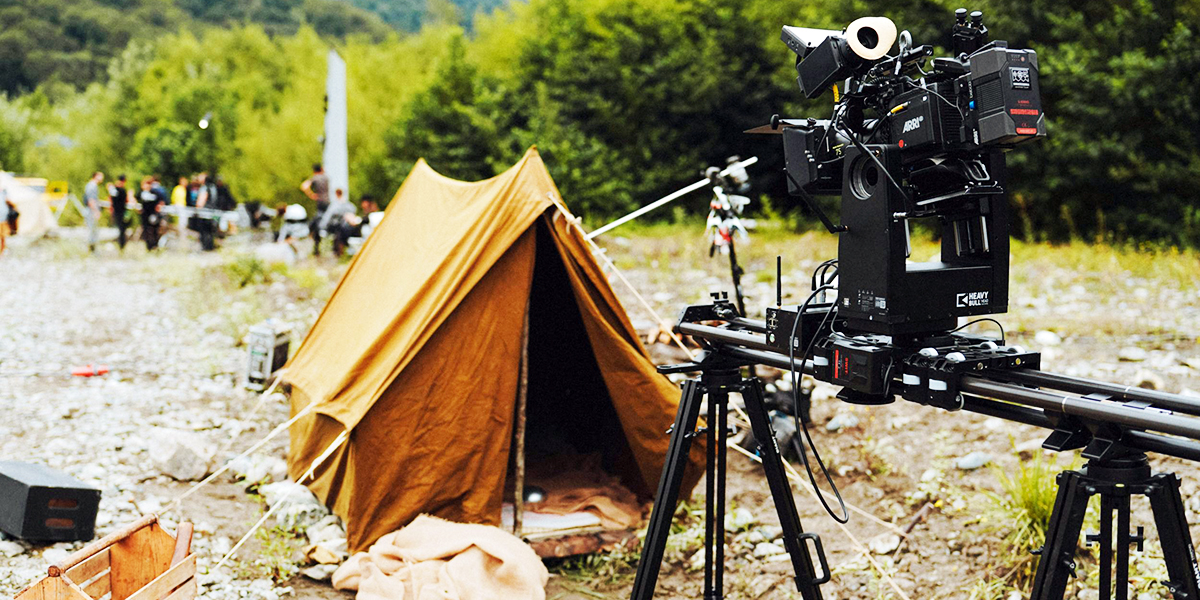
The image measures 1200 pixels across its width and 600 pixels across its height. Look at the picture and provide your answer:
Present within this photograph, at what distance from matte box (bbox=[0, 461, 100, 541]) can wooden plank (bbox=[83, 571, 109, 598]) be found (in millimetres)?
955

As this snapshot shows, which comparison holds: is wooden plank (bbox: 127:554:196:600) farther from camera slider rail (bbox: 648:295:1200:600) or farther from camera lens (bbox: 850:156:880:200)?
camera lens (bbox: 850:156:880:200)

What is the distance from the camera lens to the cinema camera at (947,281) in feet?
6.43

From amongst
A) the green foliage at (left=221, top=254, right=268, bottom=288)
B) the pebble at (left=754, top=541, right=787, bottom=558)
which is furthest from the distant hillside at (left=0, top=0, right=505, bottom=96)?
the pebble at (left=754, top=541, right=787, bottom=558)

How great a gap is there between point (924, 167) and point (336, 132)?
17886 millimetres

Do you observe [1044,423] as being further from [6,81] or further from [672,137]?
[6,81]

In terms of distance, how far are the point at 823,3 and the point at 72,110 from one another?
3825cm

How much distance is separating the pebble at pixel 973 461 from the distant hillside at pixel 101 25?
186 feet

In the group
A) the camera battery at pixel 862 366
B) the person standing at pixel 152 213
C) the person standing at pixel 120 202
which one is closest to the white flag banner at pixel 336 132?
the person standing at pixel 152 213

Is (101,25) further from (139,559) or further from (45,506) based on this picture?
(139,559)

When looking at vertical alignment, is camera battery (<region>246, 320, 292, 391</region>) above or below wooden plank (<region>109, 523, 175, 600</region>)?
above

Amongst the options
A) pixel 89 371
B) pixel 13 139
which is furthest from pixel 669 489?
pixel 13 139

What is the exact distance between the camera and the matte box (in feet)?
13.8

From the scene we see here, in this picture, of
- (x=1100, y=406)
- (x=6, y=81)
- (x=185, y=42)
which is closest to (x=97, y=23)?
(x=6, y=81)

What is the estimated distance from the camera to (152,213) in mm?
17531
